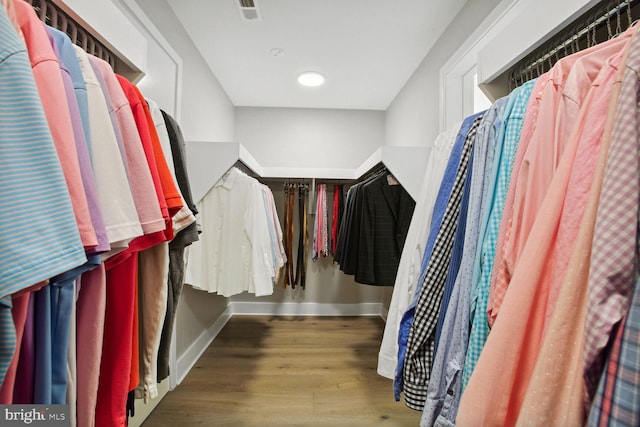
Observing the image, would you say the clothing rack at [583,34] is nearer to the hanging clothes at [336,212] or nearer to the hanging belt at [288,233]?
the hanging clothes at [336,212]

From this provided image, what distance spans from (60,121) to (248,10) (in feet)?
5.53

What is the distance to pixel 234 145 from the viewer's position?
1.57 meters

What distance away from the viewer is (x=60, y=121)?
449mm

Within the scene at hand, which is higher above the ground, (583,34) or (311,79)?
(311,79)

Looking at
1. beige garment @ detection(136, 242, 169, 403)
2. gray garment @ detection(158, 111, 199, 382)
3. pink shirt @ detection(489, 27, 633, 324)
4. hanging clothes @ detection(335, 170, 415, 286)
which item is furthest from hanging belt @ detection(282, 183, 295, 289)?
pink shirt @ detection(489, 27, 633, 324)

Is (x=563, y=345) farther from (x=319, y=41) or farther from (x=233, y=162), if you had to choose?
(x=319, y=41)

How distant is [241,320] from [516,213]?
9.20 feet

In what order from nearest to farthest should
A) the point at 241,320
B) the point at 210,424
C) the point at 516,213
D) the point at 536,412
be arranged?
the point at 536,412
the point at 516,213
the point at 210,424
the point at 241,320

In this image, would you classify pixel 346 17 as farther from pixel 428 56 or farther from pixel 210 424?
pixel 210 424

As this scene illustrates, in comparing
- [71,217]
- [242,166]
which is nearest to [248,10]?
[242,166]

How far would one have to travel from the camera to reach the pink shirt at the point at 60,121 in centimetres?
44

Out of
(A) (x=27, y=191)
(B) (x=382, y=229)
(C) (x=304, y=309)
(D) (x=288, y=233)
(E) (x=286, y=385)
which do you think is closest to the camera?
(A) (x=27, y=191)

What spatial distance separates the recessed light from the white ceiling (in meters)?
0.06

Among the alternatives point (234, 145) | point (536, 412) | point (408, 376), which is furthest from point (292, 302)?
point (536, 412)
